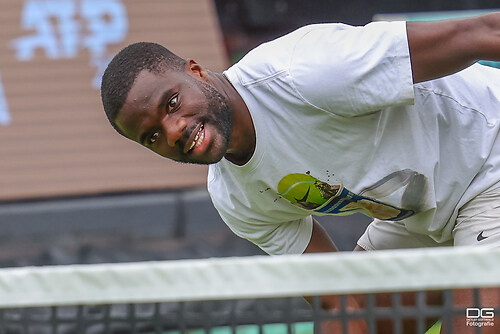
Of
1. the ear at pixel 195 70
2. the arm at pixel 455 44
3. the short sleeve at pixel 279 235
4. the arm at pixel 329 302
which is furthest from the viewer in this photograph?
the short sleeve at pixel 279 235

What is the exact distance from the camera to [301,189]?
9.07 ft

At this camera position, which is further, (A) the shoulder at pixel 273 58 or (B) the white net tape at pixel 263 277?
(A) the shoulder at pixel 273 58

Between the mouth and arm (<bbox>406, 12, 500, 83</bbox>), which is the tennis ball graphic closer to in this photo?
the mouth

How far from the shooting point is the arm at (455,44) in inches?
93.8

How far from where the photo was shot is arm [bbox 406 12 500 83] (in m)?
2.38

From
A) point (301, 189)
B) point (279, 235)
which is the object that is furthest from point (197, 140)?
point (279, 235)

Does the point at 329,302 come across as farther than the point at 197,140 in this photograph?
Yes

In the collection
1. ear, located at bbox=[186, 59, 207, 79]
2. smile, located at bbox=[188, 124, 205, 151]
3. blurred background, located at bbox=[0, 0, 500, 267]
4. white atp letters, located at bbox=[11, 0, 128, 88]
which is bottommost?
blurred background, located at bbox=[0, 0, 500, 267]

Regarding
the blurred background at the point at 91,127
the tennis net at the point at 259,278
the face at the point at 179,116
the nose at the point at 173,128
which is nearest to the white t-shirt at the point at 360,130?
the face at the point at 179,116

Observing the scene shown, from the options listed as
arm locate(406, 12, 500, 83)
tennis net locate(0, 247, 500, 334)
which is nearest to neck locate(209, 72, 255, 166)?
arm locate(406, 12, 500, 83)

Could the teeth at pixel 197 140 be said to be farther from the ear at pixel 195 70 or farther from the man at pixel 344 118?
the ear at pixel 195 70

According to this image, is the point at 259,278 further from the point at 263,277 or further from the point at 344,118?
the point at 344,118

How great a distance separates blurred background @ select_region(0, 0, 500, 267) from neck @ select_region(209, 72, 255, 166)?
4.23m

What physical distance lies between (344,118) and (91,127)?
4.83m
